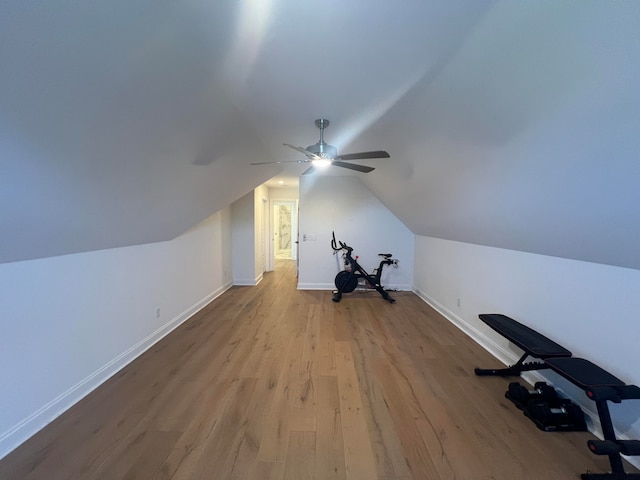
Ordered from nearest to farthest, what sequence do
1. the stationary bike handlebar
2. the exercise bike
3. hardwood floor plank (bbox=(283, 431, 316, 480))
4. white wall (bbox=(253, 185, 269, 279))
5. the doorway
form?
hardwood floor plank (bbox=(283, 431, 316, 480)), the exercise bike, the stationary bike handlebar, white wall (bbox=(253, 185, 269, 279)), the doorway

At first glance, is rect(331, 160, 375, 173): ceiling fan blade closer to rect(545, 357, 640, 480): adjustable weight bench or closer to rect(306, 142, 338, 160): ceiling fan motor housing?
rect(306, 142, 338, 160): ceiling fan motor housing

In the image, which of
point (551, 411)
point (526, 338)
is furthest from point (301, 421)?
point (526, 338)

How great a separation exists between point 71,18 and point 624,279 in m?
3.20

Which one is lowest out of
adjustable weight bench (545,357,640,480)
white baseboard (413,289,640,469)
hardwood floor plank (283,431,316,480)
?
hardwood floor plank (283,431,316,480)

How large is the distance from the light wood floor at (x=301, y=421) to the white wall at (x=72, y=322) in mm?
153

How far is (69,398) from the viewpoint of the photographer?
205cm

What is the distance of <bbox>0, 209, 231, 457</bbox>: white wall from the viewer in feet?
5.57

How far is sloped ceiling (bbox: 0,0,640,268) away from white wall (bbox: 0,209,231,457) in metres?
0.24

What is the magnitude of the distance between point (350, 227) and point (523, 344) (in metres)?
3.73

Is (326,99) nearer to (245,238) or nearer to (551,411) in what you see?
(551,411)

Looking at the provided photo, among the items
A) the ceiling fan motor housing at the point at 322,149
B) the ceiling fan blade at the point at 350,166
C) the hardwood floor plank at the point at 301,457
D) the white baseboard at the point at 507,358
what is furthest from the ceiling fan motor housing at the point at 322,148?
the white baseboard at the point at 507,358

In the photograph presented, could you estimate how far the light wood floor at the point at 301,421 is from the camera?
1581 mm

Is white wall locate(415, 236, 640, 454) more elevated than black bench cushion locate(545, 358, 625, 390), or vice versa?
white wall locate(415, 236, 640, 454)

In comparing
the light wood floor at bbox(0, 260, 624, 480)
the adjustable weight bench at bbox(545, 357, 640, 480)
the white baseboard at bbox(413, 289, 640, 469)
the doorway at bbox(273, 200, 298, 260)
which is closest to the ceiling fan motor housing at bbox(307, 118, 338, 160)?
the light wood floor at bbox(0, 260, 624, 480)
